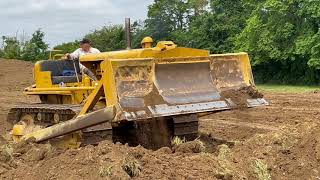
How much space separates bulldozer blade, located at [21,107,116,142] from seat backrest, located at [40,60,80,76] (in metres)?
1.93

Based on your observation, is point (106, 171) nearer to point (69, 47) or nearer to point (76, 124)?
point (76, 124)

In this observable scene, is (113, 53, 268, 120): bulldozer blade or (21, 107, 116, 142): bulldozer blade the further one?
(113, 53, 268, 120): bulldozer blade

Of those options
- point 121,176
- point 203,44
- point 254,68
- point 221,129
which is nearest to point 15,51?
point 203,44

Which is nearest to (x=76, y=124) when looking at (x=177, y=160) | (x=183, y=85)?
(x=183, y=85)

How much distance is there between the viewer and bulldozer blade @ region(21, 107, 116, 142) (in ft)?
25.6

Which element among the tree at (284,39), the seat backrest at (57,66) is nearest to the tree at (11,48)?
the tree at (284,39)

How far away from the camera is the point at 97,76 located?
9789 millimetres

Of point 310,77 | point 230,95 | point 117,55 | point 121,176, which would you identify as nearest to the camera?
point 121,176

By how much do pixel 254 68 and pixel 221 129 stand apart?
3115 centimetres

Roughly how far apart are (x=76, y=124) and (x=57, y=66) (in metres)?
2.84

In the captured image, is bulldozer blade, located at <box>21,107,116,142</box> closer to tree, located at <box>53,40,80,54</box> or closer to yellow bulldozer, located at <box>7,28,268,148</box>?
yellow bulldozer, located at <box>7,28,268,148</box>

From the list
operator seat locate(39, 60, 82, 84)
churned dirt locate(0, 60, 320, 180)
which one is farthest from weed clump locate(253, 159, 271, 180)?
operator seat locate(39, 60, 82, 84)

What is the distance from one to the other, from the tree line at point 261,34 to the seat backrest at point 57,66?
83.1 ft

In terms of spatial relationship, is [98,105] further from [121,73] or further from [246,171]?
[246,171]
